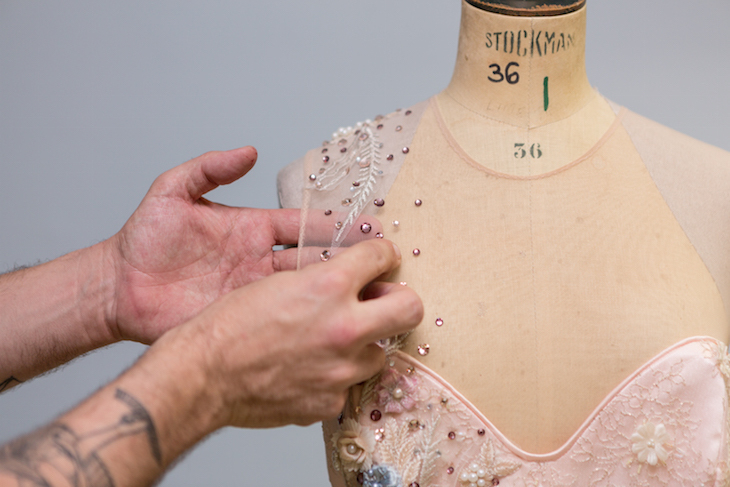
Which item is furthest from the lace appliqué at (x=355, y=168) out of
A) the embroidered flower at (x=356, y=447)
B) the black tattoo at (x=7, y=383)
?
the black tattoo at (x=7, y=383)

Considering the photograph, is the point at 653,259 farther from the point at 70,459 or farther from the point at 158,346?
the point at 70,459

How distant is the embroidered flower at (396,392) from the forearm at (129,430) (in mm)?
276

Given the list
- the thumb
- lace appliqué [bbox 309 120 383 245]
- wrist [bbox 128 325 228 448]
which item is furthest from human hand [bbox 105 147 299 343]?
wrist [bbox 128 325 228 448]

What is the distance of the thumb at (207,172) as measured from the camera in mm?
1260

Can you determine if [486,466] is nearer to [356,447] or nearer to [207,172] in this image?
[356,447]

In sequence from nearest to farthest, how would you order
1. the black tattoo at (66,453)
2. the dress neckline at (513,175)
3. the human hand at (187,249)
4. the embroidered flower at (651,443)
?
the black tattoo at (66,453) < the embroidered flower at (651,443) < the dress neckline at (513,175) < the human hand at (187,249)

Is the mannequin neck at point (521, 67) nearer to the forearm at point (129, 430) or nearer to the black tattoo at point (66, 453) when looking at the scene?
the forearm at point (129, 430)

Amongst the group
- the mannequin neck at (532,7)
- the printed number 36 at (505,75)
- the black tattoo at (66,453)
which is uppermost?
the mannequin neck at (532,7)

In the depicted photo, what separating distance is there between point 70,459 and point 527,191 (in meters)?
0.83

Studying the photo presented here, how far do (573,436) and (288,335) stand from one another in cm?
51

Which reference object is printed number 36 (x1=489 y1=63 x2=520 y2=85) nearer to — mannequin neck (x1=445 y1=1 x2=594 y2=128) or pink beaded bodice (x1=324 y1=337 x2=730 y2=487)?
mannequin neck (x1=445 y1=1 x2=594 y2=128)

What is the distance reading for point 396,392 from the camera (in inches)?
42.8

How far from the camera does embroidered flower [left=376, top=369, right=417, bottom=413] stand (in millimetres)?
1087

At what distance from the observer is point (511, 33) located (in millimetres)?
1115
